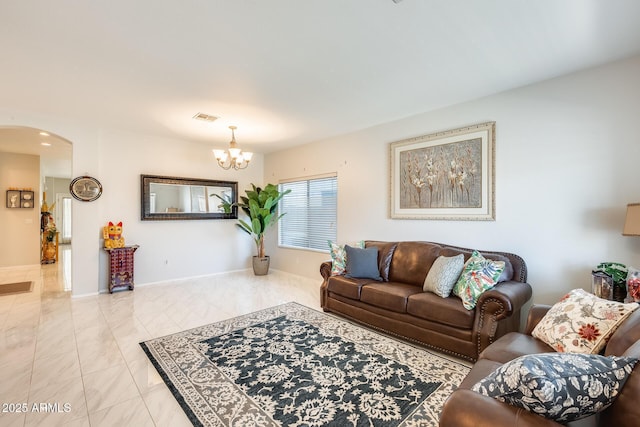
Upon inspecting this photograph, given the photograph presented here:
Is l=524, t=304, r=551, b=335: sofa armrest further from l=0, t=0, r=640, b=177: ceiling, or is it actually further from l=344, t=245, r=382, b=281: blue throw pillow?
l=0, t=0, r=640, b=177: ceiling

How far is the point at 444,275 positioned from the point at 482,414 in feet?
6.81

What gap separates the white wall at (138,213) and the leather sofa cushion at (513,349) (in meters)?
5.48

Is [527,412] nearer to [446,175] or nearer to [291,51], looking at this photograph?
[291,51]

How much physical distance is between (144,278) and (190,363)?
3.42 meters

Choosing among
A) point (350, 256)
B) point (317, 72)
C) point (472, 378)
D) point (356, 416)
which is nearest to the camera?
point (472, 378)

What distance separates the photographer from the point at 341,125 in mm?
4766

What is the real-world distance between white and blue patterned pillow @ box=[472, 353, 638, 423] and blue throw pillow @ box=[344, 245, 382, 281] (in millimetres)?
2769

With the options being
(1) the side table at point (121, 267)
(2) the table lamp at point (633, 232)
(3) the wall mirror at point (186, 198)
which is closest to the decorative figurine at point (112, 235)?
(1) the side table at point (121, 267)

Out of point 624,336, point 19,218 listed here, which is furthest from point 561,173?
point 19,218

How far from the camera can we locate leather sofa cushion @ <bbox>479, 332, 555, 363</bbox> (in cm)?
182

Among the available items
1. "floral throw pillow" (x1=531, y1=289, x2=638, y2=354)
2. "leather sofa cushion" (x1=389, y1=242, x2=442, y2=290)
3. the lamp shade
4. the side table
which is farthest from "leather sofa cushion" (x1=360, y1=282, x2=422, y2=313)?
the side table

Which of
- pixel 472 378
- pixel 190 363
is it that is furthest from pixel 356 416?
pixel 190 363

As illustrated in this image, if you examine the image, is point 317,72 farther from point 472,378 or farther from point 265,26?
point 472,378

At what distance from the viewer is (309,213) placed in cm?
607
